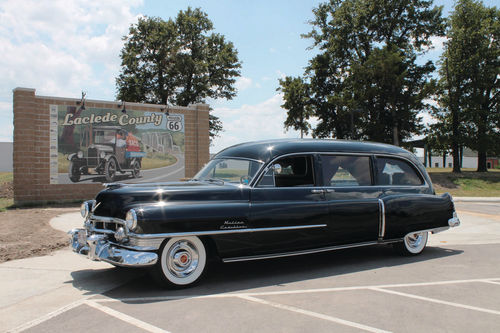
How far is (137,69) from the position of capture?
41875 millimetres

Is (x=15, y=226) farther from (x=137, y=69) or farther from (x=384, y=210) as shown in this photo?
(x=137, y=69)

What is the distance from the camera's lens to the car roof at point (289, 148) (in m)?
5.80

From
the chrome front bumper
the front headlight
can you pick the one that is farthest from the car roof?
the chrome front bumper

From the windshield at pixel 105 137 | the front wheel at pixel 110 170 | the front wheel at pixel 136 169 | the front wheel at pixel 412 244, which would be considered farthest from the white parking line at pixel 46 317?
the front wheel at pixel 136 169

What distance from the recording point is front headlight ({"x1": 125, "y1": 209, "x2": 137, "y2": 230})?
4.55 meters

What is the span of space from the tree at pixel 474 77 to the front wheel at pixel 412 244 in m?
31.8

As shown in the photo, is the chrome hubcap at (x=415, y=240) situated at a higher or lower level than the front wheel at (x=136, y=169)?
lower

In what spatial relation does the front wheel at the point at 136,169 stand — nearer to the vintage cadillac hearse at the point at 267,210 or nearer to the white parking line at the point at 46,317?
the vintage cadillac hearse at the point at 267,210

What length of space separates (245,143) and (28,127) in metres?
11.9

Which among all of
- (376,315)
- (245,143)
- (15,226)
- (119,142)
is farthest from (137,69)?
(376,315)

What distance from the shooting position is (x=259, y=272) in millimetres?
5824

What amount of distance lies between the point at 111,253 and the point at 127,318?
3.10 ft

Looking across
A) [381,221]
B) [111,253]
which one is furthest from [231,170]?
[381,221]

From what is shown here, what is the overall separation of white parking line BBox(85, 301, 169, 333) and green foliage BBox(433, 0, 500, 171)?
36.6 m
